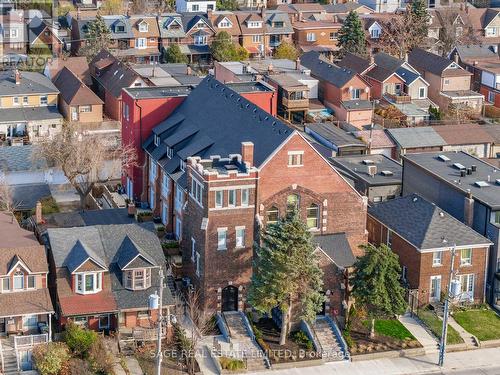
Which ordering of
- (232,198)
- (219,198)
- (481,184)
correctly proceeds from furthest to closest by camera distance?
(481,184)
(232,198)
(219,198)

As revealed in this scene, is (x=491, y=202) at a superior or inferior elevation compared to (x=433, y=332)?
superior

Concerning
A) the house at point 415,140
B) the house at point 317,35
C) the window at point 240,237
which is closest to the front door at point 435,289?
the window at point 240,237

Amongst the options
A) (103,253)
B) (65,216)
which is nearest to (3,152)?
(65,216)

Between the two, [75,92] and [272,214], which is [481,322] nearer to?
[272,214]

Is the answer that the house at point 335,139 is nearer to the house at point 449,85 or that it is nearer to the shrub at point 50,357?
the house at point 449,85

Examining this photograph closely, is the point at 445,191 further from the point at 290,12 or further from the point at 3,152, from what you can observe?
the point at 290,12

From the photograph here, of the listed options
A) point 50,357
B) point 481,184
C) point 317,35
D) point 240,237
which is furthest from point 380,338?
point 317,35
